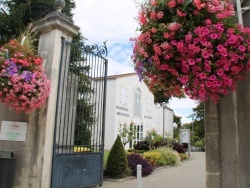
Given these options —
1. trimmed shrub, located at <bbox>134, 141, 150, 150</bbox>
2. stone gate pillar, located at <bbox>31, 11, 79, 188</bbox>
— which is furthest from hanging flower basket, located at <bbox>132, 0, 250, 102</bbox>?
trimmed shrub, located at <bbox>134, 141, 150, 150</bbox>

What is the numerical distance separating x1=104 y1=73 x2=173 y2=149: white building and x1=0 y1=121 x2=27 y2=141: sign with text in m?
17.6

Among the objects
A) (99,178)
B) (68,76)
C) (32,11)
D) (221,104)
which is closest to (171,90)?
(221,104)

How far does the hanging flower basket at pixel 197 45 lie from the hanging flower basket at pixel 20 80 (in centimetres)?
343

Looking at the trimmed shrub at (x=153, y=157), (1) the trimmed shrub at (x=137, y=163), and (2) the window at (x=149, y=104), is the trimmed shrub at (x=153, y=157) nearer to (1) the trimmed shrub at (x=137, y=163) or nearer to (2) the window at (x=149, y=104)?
(1) the trimmed shrub at (x=137, y=163)

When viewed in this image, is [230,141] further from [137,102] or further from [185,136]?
[137,102]

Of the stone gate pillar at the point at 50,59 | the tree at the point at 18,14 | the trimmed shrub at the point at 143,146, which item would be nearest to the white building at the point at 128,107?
the trimmed shrub at the point at 143,146

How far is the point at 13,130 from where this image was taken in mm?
6477

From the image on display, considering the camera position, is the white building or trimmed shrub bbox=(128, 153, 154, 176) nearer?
trimmed shrub bbox=(128, 153, 154, 176)

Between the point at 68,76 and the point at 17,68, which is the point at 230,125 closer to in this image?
the point at 17,68

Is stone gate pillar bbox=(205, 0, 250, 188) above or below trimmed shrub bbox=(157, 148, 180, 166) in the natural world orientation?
above

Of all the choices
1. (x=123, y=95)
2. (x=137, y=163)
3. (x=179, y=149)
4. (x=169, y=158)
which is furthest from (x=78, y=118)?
(x=123, y=95)

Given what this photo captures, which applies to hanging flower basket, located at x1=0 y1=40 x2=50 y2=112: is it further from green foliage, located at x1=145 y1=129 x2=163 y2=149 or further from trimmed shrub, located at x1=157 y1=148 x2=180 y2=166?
green foliage, located at x1=145 y1=129 x2=163 y2=149

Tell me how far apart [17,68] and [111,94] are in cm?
1908

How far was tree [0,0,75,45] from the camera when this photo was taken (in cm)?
1302
